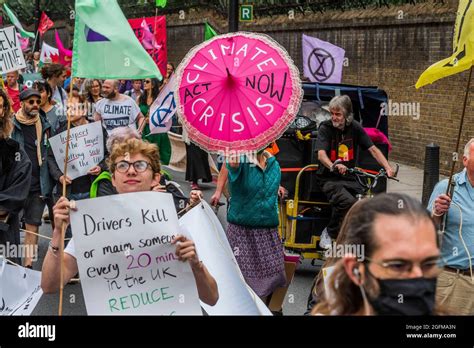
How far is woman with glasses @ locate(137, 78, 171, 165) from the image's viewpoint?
486 inches

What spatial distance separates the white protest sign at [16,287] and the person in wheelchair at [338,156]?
383cm

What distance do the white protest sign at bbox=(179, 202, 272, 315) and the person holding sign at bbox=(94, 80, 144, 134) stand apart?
19.4 feet

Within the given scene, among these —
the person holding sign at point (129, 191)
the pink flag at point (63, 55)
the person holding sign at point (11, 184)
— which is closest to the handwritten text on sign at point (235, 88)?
the person holding sign at point (129, 191)

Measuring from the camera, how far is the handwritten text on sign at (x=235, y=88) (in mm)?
6003

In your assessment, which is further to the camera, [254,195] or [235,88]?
[254,195]

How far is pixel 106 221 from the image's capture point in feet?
14.2

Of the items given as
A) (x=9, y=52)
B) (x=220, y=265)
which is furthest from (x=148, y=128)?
(x=220, y=265)

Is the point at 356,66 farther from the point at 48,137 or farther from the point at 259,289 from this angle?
the point at 259,289

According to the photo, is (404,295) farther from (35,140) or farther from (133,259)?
(35,140)

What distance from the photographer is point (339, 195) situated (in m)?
8.72

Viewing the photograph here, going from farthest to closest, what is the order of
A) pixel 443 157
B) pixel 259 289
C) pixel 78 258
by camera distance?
1. pixel 443 157
2. pixel 259 289
3. pixel 78 258

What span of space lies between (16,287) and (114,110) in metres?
6.04
